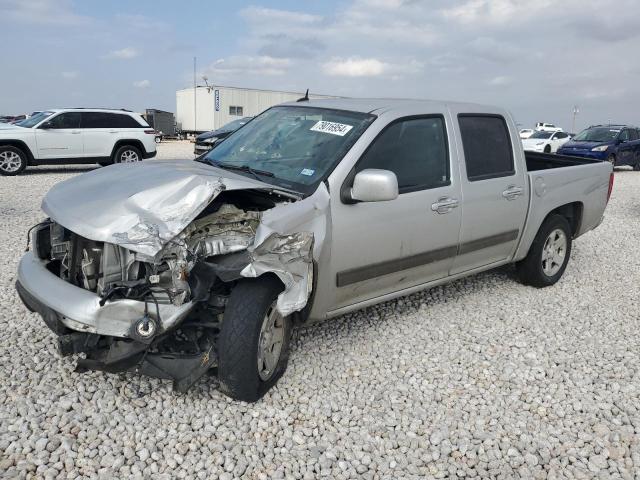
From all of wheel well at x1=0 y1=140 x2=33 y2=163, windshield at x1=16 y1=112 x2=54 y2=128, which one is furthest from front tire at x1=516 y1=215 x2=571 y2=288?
windshield at x1=16 y1=112 x2=54 y2=128

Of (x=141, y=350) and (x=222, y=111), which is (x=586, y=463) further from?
(x=222, y=111)

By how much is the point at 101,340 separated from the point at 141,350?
27 cm

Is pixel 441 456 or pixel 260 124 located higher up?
pixel 260 124

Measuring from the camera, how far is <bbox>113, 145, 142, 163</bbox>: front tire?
13.4 metres

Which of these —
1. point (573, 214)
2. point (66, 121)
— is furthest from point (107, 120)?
point (573, 214)

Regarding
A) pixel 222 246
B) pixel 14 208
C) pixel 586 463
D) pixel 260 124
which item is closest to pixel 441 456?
pixel 586 463

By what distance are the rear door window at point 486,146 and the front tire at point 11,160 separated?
11382 millimetres

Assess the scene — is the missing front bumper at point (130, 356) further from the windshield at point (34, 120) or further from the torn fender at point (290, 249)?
the windshield at point (34, 120)

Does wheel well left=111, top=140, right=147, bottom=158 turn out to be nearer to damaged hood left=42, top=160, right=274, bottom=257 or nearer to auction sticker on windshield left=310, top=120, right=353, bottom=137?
damaged hood left=42, top=160, right=274, bottom=257

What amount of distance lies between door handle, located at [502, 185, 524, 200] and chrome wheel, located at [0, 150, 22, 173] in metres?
11.6

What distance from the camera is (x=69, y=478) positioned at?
7.97 ft

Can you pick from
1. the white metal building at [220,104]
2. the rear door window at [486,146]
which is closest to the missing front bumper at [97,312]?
the rear door window at [486,146]

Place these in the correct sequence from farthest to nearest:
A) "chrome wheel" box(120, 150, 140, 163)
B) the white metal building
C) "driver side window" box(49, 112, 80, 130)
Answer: the white metal building, "chrome wheel" box(120, 150, 140, 163), "driver side window" box(49, 112, 80, 130)

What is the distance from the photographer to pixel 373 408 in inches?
123
